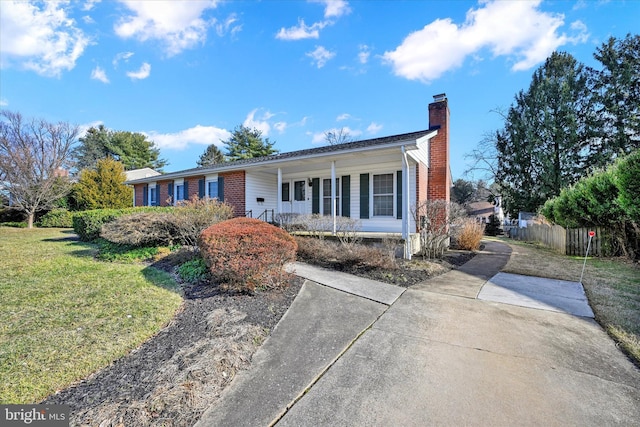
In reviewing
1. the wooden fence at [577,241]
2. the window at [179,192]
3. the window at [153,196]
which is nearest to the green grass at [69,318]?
the window at [179,192]

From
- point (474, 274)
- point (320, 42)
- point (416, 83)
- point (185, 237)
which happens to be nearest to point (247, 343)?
point (474, 274)

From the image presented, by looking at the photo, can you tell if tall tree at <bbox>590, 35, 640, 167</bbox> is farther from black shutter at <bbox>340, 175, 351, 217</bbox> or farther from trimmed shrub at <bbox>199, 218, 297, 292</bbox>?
trimmed shrub at <bbox>199, 218, 297, 292</bbox>

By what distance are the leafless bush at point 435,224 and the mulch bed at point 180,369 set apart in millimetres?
5252

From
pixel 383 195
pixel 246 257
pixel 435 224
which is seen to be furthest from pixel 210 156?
pixel 246 257

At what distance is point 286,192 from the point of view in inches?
500

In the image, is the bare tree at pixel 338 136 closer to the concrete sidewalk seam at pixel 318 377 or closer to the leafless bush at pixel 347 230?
the leafless bush at pixel 347 230

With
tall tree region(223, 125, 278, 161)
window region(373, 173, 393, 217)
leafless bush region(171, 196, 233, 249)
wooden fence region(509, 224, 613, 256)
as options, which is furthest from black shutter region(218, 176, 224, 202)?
tall tree region(223, 125, 278, 161)

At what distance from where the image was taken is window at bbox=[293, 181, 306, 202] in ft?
40.2

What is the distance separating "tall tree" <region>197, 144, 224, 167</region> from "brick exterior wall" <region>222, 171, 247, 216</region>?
1316 inches

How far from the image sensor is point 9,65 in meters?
9.62

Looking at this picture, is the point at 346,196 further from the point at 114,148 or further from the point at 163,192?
the point at 114,148

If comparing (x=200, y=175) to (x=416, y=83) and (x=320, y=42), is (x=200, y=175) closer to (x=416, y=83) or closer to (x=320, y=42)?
(x=320, y=42)

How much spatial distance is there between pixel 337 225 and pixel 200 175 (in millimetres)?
8635

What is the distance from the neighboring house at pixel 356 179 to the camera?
885 cm
